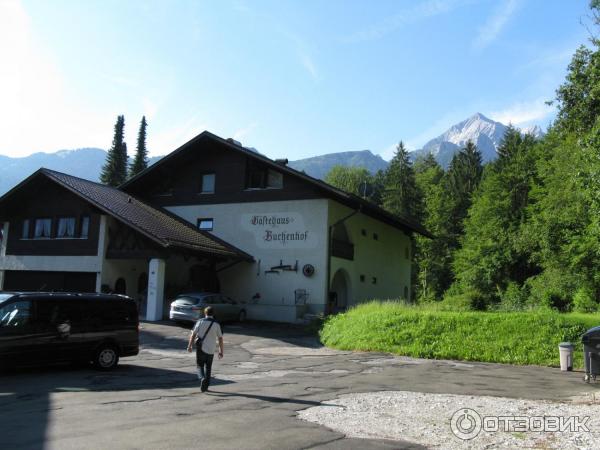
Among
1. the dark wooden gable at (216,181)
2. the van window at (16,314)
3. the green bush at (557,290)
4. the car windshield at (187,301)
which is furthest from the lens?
the green bush at (557,290)

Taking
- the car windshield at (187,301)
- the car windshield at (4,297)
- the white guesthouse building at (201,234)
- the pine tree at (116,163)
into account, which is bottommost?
the car windshield at (187,301)

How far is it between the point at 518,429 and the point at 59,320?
9.57 meters

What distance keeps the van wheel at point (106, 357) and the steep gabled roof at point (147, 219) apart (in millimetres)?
10372

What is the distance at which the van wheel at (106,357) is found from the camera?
12648 mm

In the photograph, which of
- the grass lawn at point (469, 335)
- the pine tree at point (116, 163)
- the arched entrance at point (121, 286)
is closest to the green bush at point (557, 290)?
the grass lawn at point (469, 335)

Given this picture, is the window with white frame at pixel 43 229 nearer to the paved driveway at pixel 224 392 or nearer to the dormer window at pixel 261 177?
the dormer window at pixel 261 177

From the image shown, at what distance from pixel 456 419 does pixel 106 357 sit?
331 inches

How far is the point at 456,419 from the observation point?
8.01m

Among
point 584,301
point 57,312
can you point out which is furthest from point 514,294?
point 57,312

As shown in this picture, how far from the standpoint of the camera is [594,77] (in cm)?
2242

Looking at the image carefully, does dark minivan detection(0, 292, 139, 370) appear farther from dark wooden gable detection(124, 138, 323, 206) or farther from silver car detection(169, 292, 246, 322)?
dark wooden gable detection(124, 138, 323, 206)

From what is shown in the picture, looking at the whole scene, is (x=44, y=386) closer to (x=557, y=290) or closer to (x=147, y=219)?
(x=147, y=219)

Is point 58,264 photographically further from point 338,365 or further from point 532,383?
point 532,383

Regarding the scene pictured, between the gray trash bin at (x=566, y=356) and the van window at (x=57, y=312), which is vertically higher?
the van window at (x=57, y=312)
